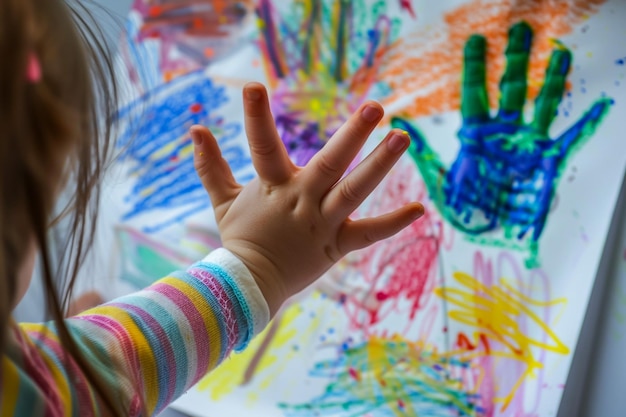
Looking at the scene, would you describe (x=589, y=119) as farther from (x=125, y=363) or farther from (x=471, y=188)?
(x=125, y=363)

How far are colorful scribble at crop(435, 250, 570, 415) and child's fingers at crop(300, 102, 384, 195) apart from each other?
206 millimetres

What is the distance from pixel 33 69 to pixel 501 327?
0.45 meters

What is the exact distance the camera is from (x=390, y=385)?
2.01ft

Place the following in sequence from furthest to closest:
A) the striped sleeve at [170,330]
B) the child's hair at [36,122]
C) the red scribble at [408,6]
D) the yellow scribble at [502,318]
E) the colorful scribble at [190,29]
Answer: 1. the colorful scribble at [190,29]
2. the red scribble at [408,6]
3. the yellow scribble at [502,318]
4. the striped sleeve at [170,330]
5. the child's hair at [36,122]

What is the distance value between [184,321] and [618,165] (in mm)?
382

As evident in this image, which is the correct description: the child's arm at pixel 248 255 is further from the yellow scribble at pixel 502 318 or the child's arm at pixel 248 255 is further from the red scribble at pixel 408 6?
the red scribble at pixel 408 6

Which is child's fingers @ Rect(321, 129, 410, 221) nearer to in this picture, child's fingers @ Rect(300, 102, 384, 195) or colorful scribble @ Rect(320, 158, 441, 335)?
child's fingers @ Rect(300, 102, 384, 195)

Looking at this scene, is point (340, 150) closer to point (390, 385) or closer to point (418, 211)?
point (418, 211)

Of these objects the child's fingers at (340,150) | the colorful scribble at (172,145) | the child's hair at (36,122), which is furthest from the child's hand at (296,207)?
the colorful scribble at (172,145)

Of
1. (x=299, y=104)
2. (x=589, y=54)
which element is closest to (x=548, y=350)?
(x=589, y=54)

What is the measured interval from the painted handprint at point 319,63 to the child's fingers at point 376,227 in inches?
9.4

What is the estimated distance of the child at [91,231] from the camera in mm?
302

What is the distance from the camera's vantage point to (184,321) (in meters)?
0.46

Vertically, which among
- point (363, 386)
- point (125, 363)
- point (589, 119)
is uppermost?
point (589, 119)
